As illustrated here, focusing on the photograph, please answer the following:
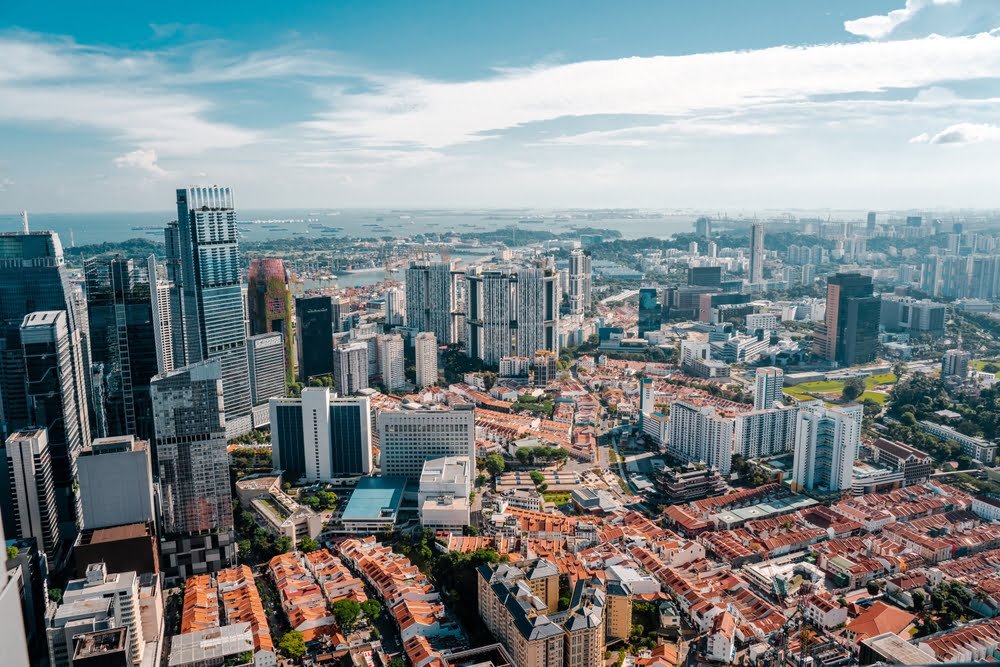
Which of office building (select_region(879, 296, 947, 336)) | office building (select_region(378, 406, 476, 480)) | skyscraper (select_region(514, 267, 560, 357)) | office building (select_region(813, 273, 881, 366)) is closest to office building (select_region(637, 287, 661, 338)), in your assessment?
skyscraper (select_region(514, 267, 560, 357))

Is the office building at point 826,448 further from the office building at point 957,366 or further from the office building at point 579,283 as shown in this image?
the office building at point 579,283

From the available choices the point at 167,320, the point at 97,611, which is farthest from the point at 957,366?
the point at 97,611

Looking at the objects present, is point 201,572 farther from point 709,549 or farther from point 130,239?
point 130,239

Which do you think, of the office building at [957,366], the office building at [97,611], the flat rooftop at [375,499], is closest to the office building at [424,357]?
the flat rooftop at [375,499]

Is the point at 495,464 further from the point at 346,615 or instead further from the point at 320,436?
the point at 346,615

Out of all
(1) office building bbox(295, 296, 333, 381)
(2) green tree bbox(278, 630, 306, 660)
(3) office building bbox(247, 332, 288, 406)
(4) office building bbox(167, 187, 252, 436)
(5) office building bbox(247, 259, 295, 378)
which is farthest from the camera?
(1) office building bbox(295, 296, 333, 381)

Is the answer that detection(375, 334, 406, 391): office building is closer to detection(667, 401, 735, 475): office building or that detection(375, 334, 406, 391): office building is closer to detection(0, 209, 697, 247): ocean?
detection(667, 401, 735, 475): office building
